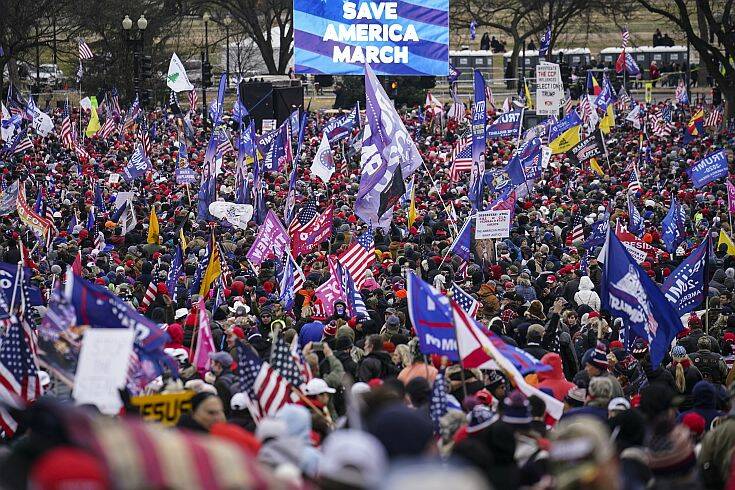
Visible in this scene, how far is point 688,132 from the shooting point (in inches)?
1551

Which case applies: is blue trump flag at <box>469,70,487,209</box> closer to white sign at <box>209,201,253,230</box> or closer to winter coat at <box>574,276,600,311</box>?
white sign at <box>209,201,253,230</box>

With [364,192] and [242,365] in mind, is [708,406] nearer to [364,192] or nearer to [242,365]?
[242,365]

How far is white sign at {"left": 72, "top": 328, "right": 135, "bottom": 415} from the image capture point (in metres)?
8.11

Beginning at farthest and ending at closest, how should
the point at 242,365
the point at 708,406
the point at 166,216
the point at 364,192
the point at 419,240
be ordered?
1. the point at 166,216
2. the point at 419,240
3. the point at 364,192
4. the point at 708,406
5. the point at 242,365

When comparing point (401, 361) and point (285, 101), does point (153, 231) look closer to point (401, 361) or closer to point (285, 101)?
point (401, 361)

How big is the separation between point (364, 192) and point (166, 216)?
7207mm

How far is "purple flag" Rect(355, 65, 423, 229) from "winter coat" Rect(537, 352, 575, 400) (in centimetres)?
805

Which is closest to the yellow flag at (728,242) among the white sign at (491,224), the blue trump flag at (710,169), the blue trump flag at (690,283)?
the white sign at (491,224)

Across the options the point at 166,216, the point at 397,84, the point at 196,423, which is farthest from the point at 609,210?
the point at 397,84

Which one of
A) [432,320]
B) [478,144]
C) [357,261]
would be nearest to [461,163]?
[478,144]

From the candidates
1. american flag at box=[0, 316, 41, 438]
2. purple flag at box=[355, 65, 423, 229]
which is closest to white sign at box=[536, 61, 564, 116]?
purple flag at box=[355, 65, 423, 229]

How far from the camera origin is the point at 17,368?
10.3 m

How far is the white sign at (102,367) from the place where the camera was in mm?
8109

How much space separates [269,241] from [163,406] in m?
9.96
